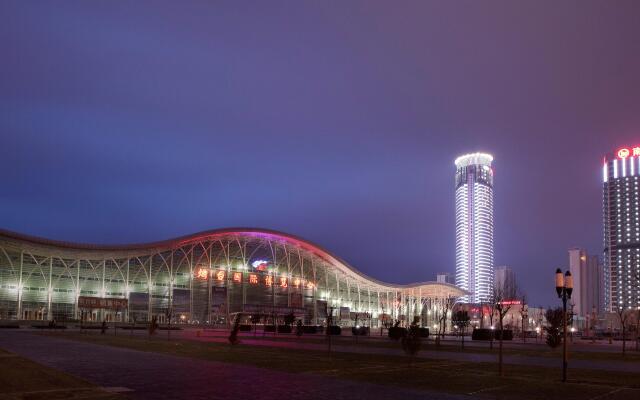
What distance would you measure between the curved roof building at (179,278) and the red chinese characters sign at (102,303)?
0.18 meters

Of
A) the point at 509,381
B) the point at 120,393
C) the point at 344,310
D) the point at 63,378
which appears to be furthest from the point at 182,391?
the point at 344,310

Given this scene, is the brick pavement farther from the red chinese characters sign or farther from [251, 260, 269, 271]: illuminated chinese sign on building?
[251, 260, 269, 271]: illuminated chinese sign on building

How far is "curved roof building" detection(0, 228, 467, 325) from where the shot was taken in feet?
313

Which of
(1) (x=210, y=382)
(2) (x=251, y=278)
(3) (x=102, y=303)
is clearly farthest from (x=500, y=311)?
(2) (x=251, y=278)

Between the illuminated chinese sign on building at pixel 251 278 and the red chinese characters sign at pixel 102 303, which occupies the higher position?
the illuminated chinese sign on building at pixel 251 278

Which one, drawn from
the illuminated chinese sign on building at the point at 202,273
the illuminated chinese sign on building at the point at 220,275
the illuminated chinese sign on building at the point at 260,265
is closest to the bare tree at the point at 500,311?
the illuminated chinese sign on building at the point at 260,265

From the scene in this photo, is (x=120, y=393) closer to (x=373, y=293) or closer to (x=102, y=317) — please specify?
(x=102, y=317)

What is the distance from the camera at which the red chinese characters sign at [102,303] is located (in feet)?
305

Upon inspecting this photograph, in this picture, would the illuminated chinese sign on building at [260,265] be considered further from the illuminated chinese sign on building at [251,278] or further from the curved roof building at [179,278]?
the illuminated chinese sign on building at [251,278]

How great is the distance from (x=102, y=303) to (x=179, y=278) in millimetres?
20196

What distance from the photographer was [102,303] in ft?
316

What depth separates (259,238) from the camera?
124 metres

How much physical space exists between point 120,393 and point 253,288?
361 ft

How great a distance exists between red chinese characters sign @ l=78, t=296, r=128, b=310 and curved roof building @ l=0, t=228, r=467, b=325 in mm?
176
